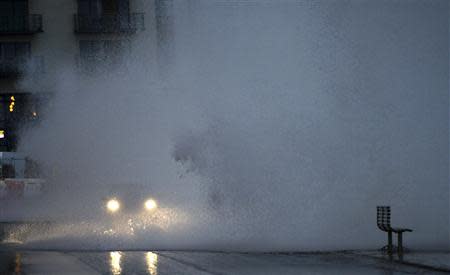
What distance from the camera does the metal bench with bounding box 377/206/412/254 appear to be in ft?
52.5

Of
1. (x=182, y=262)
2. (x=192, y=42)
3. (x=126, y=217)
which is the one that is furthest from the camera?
(x=192, y=42)

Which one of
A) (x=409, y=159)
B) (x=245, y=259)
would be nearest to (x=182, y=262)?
(x=245, y=259)

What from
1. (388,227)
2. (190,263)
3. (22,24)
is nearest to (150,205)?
(388,227)

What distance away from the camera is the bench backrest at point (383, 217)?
54.9ft

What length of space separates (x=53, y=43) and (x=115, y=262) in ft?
116

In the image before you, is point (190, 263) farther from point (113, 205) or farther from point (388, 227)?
point (113, 205)

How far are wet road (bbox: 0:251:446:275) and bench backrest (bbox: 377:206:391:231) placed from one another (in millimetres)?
1232

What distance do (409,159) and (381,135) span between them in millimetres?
855

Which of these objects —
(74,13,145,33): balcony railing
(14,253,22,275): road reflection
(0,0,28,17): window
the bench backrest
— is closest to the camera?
(14,253,22,275): road reflection

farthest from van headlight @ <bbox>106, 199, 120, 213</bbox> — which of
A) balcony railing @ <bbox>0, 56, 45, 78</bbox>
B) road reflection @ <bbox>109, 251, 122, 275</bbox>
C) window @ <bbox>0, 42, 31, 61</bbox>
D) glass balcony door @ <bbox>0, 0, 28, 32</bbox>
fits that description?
glass balcony door @ <bbox>0, 0, 28, 32</bbox>

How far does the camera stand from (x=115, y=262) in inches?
551

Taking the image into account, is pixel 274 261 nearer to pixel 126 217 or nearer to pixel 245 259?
pixel 245 259

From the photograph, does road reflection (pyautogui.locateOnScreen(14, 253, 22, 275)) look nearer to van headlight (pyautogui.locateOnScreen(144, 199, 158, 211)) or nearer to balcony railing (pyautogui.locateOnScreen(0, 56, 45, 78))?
van headlight (pyautogui.locateOnScreen(144, 199, 158, 211))

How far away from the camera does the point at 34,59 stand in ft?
157
